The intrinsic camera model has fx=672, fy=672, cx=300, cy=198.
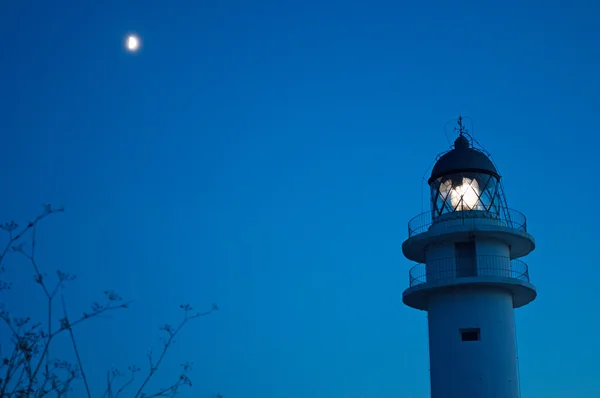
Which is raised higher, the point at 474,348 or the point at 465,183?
the point at 465,183

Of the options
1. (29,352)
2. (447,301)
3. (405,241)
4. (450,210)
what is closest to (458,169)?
(450,210)

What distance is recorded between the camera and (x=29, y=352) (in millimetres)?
6109

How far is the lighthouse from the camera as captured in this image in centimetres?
2075

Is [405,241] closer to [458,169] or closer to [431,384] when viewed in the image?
[458,169]

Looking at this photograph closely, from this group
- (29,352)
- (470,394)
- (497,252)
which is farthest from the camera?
(497,252)

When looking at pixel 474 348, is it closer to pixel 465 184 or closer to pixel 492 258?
pixel 492 258

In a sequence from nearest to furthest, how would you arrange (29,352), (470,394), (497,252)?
1. (29,352)
2. (470,394)
3. (497,252)

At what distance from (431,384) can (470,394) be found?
1.53m

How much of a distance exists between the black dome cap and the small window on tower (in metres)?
5.27

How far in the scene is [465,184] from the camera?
74.9 feet

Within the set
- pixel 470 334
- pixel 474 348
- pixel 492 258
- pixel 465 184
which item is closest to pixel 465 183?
pixel 465 184

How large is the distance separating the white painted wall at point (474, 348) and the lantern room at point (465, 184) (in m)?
2.91

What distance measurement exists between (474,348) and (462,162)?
6165mm

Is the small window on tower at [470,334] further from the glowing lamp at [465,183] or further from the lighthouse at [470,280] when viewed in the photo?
the glowing lamp at [465,183]
